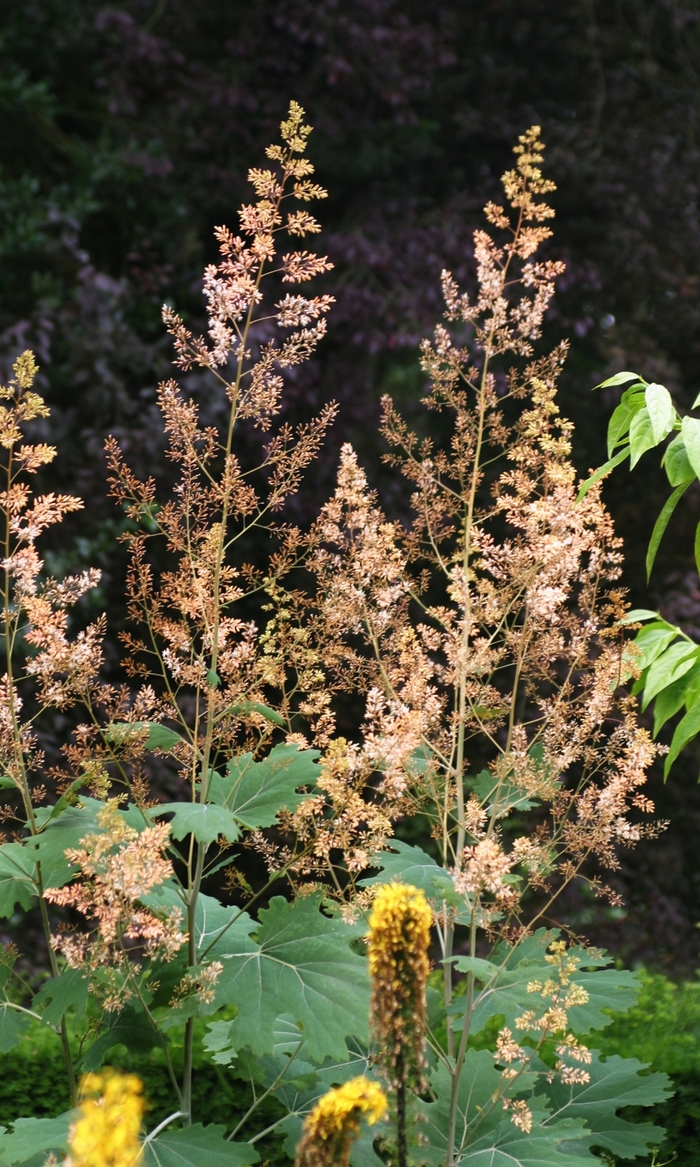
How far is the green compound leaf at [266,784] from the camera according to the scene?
2.53 m

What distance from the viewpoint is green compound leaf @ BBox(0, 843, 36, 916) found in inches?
102

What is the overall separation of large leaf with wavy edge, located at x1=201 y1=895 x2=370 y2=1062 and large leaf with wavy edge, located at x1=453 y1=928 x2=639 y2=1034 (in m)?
0.23

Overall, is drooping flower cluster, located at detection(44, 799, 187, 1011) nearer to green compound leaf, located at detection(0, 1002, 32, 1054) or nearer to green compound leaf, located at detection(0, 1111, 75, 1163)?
green compound leaf, located at detection(0, 1111, 75, 1163)

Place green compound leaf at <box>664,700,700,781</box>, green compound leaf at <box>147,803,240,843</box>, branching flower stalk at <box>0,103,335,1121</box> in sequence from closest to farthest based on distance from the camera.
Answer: green compound leaf at <box>147,803,240,843</box> < branching flower stalk at <box>0,103,335,1121</box> < green compound leaf at <box>664,700,700,781</box>

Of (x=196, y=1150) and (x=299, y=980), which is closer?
(x=196, y=1150)

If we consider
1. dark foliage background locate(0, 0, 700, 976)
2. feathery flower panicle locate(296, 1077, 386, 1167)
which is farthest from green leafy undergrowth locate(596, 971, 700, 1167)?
dark foliage background locate(0, 0, 700, 976)

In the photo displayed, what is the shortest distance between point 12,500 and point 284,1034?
1.34 meters

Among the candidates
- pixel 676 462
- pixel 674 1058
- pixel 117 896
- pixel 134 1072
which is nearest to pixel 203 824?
pixel 117 896

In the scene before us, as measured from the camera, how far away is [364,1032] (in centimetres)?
231

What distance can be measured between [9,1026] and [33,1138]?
1.53 ft

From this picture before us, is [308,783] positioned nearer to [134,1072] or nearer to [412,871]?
[412,871]

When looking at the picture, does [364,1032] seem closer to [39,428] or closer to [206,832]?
[206,832]

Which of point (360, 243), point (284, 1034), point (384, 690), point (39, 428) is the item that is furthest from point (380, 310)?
point (284, 1034)

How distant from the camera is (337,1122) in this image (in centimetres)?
144
